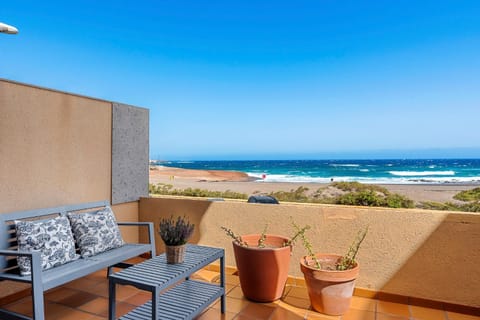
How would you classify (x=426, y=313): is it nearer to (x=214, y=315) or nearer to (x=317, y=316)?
(x=317, y=316)

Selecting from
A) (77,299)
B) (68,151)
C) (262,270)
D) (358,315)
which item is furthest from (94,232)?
(358,315)

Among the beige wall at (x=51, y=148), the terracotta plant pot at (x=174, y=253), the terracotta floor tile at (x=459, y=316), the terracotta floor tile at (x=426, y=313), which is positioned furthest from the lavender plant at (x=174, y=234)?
the terracotta floor tile at (x=459, y=316)

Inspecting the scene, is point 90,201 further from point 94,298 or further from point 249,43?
point 249,43

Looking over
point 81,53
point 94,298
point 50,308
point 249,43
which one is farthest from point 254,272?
point 249,43

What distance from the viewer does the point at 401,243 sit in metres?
2.82

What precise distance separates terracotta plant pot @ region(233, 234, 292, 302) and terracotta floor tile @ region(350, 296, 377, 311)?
67 centimetres

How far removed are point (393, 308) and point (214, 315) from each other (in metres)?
1.58

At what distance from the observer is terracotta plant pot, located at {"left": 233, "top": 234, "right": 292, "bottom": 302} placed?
8.73ft

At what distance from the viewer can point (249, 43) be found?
32.7 feet

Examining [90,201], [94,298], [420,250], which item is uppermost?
[90,201]

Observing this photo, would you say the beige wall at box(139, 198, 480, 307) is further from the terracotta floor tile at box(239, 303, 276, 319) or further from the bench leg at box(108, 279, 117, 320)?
the bench leg at box(108, 279, 117, 320)

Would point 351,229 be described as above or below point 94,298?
above

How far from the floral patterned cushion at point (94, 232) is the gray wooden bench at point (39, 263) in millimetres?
70

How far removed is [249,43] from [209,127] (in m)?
10.4
